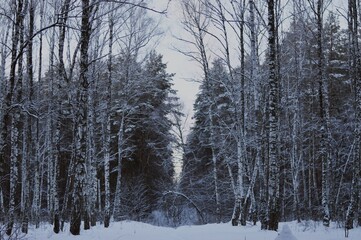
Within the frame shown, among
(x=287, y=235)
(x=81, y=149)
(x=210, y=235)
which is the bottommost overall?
(x=210, y=235)

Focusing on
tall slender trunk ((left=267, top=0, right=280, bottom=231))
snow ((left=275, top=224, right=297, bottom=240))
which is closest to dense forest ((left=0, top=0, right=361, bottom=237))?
tall slender trunk ((left=267, top=0, right=280, bottom=231))

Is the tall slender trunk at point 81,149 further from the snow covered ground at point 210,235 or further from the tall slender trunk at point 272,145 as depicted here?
the tall slender trunk at point 272,145

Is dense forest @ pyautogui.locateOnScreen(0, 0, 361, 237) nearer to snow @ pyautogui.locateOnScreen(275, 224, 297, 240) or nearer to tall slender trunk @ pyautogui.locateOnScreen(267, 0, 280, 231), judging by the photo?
tall slender trunk @ pyautogui.locateOnScreen(267, 0, 280, 231)

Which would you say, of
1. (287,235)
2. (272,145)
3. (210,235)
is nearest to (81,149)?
(210,235)

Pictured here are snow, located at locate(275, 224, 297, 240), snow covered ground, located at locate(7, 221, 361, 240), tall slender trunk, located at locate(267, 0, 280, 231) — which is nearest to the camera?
snow, located at locate(275, 224, 297, 240)

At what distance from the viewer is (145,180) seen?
29375mm

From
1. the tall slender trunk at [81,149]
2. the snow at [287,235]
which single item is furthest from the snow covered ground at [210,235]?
the snow at [287,235]

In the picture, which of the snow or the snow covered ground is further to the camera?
the snow covered ground

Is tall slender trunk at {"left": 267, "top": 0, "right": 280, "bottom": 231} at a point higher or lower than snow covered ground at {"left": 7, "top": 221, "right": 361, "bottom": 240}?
higher

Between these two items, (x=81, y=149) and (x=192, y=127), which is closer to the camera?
(x=81, y=149)

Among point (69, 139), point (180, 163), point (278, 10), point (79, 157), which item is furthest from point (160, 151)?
point (79, 157)

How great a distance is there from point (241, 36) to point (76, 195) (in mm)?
10913

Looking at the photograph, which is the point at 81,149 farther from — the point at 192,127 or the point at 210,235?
the point at 192,127

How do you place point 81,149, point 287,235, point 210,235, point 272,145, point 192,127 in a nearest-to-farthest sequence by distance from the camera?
point 287,235
point 210,235
point 272,145
point 81,149
point 192,127
